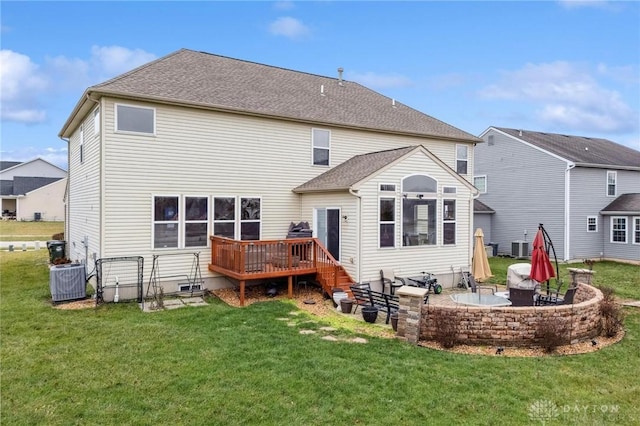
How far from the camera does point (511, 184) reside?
77.5 ft

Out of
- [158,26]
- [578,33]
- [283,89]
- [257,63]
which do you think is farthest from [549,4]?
[158,26]

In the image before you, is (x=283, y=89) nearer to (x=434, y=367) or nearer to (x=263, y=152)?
(x=263, y=152)

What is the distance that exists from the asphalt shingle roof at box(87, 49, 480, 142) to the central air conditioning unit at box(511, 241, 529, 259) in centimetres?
827

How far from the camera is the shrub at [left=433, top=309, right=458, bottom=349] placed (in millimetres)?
7374

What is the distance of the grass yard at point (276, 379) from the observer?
16.0 ft

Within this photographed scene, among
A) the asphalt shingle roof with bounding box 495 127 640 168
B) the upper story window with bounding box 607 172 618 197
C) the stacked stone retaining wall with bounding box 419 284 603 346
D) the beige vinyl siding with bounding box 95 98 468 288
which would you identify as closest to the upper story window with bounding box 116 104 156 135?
the beige vinyl siding with bounding box 95 98 468 288

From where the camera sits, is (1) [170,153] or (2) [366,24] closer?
(1) [170,153]

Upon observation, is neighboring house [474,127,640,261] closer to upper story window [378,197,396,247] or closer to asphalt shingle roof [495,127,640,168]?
asphalt shingle roof [495,127,640,168]

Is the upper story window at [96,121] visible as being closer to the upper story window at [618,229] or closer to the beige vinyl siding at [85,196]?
the beige vinyl siding at [85,196]

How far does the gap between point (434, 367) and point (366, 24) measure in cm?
1601

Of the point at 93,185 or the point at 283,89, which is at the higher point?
the point at 283,89

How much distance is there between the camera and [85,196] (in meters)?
13.4

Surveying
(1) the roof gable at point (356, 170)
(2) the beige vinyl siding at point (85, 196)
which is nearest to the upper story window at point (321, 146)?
(1) the roof gable at point (356, 170)

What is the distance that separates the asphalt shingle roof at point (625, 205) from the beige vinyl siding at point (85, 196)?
24041mm
